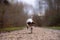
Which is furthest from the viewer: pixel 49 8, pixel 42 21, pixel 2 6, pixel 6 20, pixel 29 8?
pixel 42 21

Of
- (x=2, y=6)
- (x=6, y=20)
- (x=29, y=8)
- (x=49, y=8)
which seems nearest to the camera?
(x=2, y=6)

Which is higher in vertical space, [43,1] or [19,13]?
[43,1]

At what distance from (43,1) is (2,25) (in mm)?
3708

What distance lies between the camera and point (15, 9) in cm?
1108

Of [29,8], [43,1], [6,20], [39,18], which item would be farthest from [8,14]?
[39,18]

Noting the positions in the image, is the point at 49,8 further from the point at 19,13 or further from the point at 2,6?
the point at 2,6

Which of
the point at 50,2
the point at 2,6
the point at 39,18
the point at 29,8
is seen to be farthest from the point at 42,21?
the point at 2,6

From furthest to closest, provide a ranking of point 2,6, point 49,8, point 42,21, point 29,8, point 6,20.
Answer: point 42,21, point 29,8, point 49,8, point 6,20, point 2,6

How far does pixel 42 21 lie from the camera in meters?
13.3

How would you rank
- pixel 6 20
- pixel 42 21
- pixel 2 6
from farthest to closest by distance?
1. pixel 42 21
2. pixel 6 20
3. pixel 2 6

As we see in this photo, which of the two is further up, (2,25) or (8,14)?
(8,14)

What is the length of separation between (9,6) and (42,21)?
4.36 meters

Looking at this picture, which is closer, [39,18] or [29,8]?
[29,8]

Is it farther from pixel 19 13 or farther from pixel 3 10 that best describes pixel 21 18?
pixel 3 10
